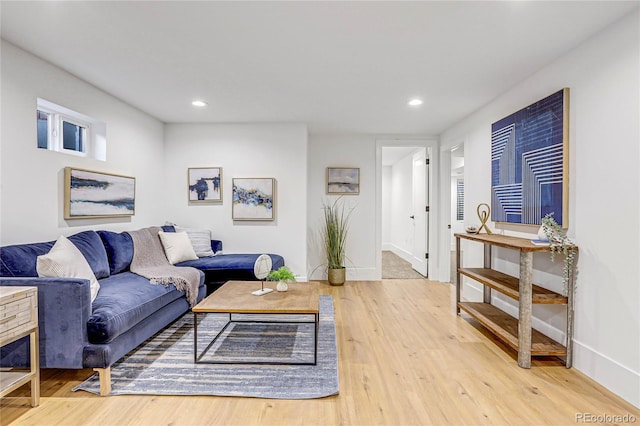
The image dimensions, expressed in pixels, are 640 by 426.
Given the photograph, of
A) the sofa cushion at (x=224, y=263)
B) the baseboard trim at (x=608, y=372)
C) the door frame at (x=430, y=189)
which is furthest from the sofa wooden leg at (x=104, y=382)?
the door frame at (x=430, y=189)

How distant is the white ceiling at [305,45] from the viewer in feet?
6.19

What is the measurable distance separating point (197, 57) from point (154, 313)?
6.69ft

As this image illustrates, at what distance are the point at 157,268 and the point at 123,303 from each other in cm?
113

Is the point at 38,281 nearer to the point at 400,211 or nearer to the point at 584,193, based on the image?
the point at 584,193

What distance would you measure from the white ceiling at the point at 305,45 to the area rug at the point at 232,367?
7.50 ft

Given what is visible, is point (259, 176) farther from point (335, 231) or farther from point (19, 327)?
point (19, 327)

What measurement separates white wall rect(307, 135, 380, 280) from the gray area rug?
0.54m

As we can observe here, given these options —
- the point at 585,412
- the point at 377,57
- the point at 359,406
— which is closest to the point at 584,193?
the point at 585,412

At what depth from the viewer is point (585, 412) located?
5.81 ft

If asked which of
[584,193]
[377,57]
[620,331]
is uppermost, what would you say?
[377,57]

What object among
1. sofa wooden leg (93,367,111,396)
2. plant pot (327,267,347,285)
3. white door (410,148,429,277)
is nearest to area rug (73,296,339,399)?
sofa wooden leg (93,367,111,396)

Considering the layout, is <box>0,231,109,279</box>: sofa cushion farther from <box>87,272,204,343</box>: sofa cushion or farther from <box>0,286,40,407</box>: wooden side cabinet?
<box>0,286,40,407</box>: wooden side cabinet

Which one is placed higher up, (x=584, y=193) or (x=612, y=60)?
(x=612, y=60)

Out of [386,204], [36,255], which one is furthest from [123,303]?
[386,204]
